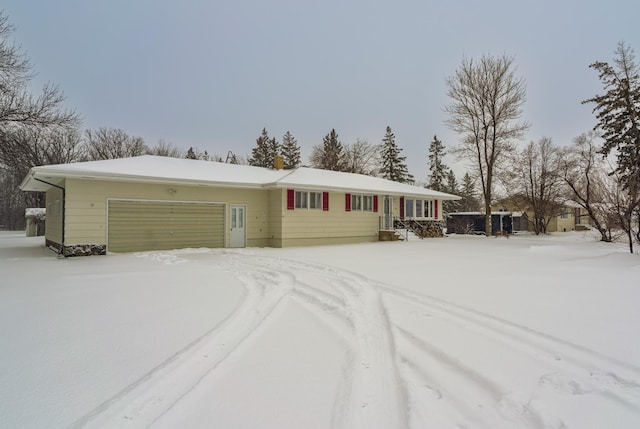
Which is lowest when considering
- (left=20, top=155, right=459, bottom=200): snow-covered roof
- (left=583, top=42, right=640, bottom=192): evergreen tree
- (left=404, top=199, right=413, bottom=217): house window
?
(left=404, top=199, right=413, bottom=217): house window

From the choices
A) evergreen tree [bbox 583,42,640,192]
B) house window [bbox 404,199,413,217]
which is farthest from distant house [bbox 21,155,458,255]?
evergreen tree [bbox 583,42,640,192]

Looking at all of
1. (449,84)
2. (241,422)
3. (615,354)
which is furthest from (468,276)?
(449,84)

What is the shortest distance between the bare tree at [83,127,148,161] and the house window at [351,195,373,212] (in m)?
24.7

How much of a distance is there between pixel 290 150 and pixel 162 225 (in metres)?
27.3

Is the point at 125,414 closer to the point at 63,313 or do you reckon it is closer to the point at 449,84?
the point at 63,313

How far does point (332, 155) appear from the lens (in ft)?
114

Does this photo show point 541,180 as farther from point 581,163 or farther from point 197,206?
point 197,206

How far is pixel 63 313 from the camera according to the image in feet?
14.1

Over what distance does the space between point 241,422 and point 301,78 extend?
2210 cm

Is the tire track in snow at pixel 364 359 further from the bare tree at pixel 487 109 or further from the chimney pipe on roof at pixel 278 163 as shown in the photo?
the bare tree at pixel 487 109

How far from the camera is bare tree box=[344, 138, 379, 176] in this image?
3684 centimetres

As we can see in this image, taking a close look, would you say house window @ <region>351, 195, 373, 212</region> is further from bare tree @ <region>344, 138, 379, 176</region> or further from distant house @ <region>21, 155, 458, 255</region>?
bare tree @ <region>344, 138, 379, 176</region>

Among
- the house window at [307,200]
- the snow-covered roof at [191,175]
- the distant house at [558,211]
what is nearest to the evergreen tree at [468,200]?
the distant house at [558,211]

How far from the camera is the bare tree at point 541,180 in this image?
25156 millimetres
